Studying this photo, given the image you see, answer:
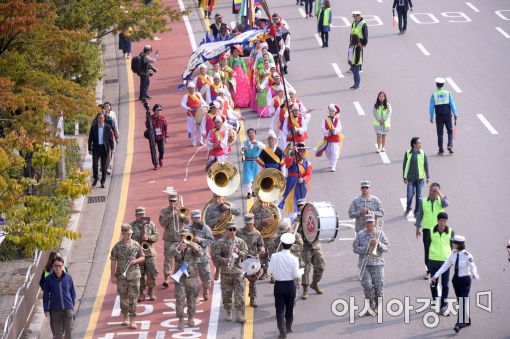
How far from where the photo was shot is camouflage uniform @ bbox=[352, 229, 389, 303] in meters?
23.1

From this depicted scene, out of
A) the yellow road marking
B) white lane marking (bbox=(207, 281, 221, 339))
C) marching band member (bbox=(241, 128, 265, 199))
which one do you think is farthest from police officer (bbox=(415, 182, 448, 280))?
the yellow road marking

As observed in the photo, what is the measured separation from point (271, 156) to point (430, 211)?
4937 millimetres

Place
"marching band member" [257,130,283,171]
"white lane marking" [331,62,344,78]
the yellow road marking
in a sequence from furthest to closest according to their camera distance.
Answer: "white lane marking" [331,62,344,78], "marching band member" [257,130,283,171], the yellow road marking

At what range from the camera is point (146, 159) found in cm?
3256

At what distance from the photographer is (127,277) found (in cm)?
2306

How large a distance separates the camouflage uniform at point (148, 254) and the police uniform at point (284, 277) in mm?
2820

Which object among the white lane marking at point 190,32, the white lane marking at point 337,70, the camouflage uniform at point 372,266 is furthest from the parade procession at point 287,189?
the white lane marking at point 337,70

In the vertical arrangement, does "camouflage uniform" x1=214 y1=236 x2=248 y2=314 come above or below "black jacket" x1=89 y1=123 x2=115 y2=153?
below

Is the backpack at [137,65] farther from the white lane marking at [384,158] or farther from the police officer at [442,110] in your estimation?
the police officer at [442,110]

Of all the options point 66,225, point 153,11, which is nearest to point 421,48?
point 153,11

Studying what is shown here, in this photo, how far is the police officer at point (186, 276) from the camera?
75.3 ft

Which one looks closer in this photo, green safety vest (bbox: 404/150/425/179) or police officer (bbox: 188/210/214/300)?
police officer (bbox: 188/210/214/300)

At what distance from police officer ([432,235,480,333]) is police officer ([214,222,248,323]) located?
10.6ft

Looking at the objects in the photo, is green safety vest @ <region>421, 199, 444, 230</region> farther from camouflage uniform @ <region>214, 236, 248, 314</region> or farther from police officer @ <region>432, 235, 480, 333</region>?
camouflage uniform @ <region>214, 236, 248, 314</region>
